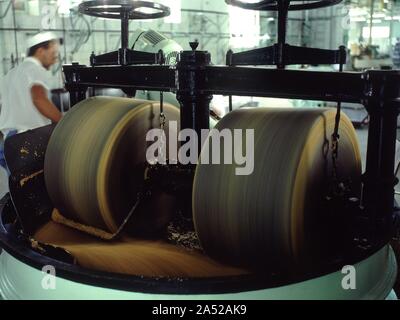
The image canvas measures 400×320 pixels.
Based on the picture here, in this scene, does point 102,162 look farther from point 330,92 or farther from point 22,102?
point 22,102

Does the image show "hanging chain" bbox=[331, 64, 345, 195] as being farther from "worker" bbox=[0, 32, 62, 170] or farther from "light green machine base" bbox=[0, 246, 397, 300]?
"worker" bbox=[0, 32, 62, 170]

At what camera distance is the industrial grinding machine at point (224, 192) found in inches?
53.5

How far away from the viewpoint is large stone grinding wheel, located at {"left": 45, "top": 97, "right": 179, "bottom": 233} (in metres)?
1.86

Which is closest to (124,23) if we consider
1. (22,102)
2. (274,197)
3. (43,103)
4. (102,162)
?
(102,162)

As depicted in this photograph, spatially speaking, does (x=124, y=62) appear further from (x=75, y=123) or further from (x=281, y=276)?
(x=281, y=276)

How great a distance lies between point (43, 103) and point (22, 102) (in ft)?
0.49

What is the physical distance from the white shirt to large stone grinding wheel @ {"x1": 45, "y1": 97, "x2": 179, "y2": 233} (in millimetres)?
1310

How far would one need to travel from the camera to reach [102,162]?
6.00 ft

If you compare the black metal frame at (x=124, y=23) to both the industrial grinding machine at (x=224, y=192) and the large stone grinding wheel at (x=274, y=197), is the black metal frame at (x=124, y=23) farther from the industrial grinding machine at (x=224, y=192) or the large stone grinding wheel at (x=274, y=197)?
the large stone grinding wheel at (x=274, y=197)

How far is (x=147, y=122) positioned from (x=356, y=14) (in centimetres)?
1320

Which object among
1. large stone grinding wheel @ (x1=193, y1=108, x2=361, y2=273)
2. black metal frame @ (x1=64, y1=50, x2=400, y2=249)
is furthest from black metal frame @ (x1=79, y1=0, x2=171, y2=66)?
large stone grinding wheel @ (x1=193, y1=108, x2=361, y2=273)

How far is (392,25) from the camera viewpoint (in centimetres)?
1407
